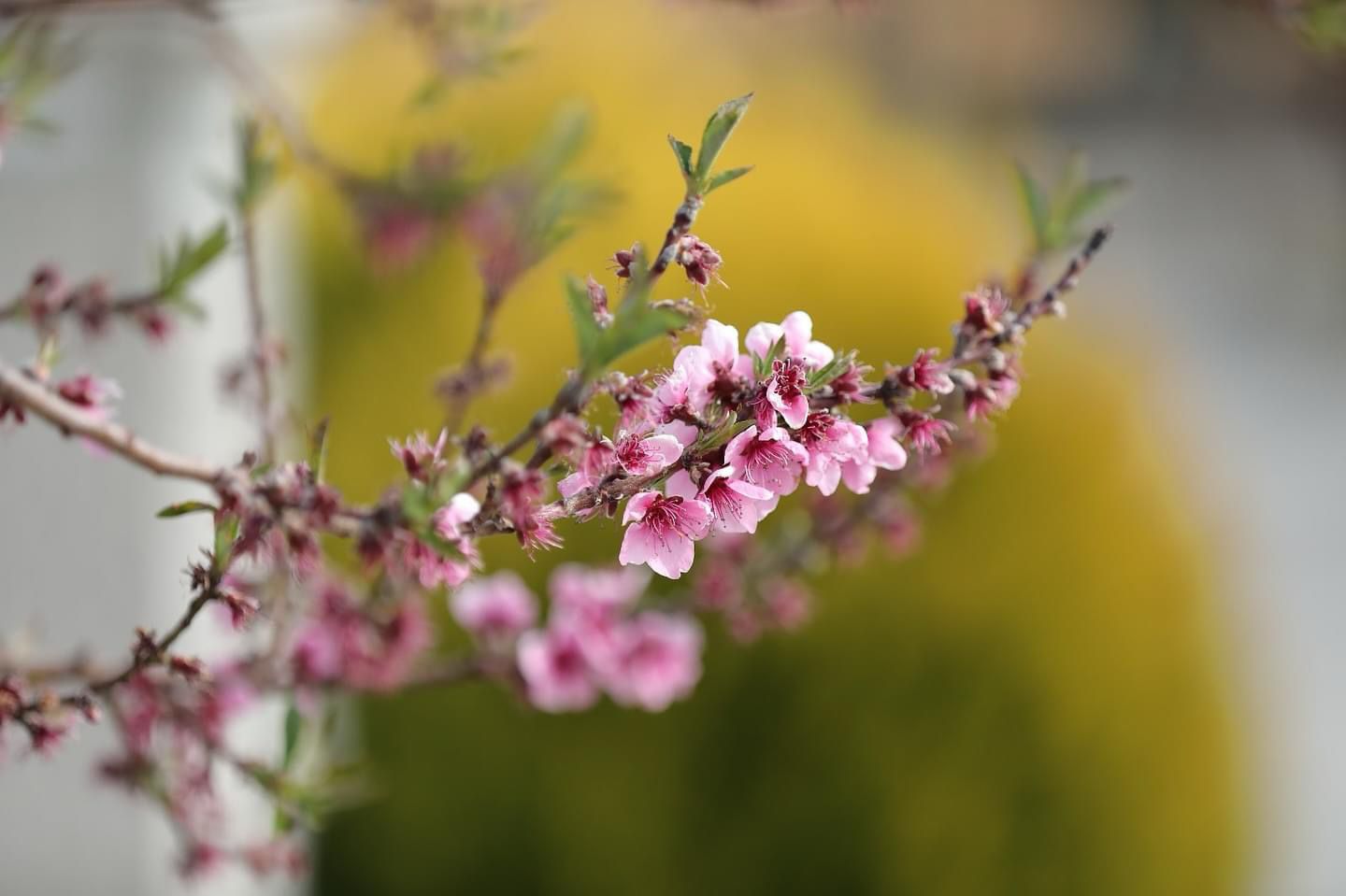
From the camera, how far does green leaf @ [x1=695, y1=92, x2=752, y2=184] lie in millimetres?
607

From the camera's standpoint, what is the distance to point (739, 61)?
542cm

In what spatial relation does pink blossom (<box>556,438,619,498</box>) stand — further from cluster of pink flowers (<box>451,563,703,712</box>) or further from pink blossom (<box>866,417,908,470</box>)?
cluster of pink flowers (<box>451,563,703,712</box>)

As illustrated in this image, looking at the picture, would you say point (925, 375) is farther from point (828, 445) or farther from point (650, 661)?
point (650, 661)

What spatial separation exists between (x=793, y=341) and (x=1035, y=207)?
12.8 inches

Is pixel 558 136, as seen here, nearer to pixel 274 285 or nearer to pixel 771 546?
pixel 771 546

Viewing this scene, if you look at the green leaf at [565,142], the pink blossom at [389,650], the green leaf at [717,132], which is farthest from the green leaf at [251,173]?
the green leaf at [717,132]

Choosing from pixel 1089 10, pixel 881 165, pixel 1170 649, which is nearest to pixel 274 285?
pixel 881 165

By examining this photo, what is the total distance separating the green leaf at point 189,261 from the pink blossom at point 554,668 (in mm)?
475

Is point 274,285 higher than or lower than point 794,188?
lower

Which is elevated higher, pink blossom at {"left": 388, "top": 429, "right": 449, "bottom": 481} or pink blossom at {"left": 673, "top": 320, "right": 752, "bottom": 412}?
pink blossom at {"left": 673, "top": 320, "right": 752, "bottom": 412}

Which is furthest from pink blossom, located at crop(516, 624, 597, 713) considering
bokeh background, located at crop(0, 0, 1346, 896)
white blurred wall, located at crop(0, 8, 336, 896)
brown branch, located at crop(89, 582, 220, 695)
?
white blurred wall, located at crop(0, 8, 336, 896)

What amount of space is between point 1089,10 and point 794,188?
1108 cm

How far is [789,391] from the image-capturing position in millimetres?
628

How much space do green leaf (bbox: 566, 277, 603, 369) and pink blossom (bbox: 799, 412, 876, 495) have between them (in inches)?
5.5
